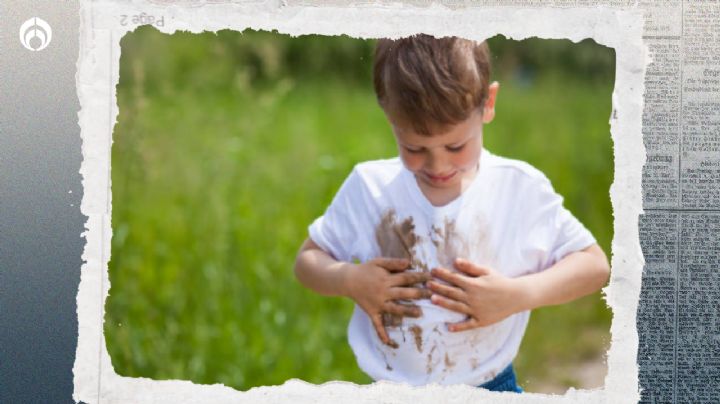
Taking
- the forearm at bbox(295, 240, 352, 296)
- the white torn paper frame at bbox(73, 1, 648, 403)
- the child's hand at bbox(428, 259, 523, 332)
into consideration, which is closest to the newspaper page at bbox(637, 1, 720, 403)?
the white torn paper frame at bbox(73, 1, 648, 403)

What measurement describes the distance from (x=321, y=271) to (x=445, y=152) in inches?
10.1

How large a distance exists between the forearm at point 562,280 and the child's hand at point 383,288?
0.15 metres

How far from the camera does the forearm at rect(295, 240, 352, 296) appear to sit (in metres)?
1.43

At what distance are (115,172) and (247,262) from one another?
36cm

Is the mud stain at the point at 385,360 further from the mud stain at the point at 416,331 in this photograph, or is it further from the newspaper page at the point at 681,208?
the newspaper page at the point at 681,208

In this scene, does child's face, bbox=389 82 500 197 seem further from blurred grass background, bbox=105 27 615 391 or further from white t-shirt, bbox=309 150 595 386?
blurred grass background, bbox=105 27 615 391

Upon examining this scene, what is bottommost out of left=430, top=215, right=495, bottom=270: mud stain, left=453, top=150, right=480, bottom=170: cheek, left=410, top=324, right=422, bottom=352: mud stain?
left=410, top=324, right=422, bottom=352: mud stain

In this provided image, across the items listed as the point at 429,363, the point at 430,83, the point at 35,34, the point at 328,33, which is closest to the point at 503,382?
the point at 429,363

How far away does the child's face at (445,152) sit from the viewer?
1391 mm

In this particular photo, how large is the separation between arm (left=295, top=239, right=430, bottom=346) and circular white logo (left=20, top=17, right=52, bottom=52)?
0.55 meters

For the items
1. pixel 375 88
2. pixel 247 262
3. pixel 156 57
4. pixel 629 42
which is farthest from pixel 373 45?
pixel 156 57

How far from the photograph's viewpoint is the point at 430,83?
1.36 meters

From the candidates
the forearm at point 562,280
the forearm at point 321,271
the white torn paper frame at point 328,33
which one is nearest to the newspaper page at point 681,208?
the white torn paper frame at point 328,33

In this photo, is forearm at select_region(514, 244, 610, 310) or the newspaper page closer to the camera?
forearm at select_region(514, 244, 610, 310)
